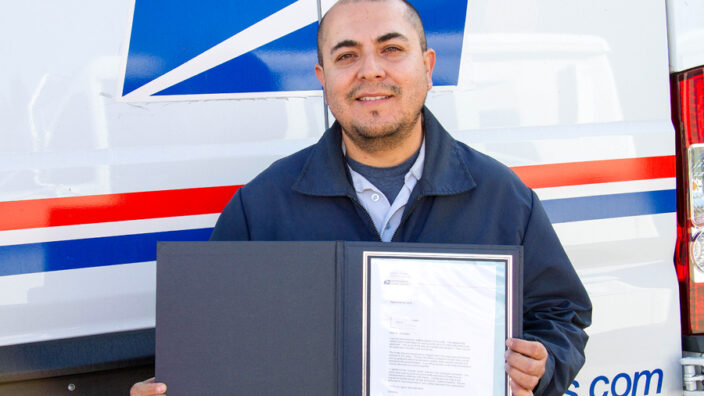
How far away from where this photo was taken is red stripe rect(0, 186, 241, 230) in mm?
1580

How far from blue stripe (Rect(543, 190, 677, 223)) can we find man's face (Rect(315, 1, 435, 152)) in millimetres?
583

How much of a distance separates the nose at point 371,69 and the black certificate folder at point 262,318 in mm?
489

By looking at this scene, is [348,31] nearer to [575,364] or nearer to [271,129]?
[271,129]

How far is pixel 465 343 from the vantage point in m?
1.29

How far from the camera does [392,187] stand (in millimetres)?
1680

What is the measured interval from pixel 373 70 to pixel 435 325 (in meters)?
0.67

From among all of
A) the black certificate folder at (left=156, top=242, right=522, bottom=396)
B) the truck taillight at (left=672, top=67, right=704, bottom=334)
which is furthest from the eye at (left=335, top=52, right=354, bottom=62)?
the truck taillight at (left=672, top=67, right=704, bottom=334)

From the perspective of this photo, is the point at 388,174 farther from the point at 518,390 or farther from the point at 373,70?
the point at 518,390

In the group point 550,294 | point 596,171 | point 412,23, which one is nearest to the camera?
point 550,294

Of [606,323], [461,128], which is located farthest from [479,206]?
[606,323]

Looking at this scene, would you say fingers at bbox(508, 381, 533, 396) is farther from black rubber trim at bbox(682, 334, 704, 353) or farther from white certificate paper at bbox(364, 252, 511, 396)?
black rubber trim at bbox(682, 334, 704, 353)

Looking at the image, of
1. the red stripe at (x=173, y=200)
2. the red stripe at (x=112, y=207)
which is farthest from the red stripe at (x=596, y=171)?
the red stripe at (x=112, y=207)

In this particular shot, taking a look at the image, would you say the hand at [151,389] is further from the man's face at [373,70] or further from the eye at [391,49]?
the eye at [391,49]

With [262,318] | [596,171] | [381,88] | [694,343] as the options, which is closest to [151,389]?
[262,318]
